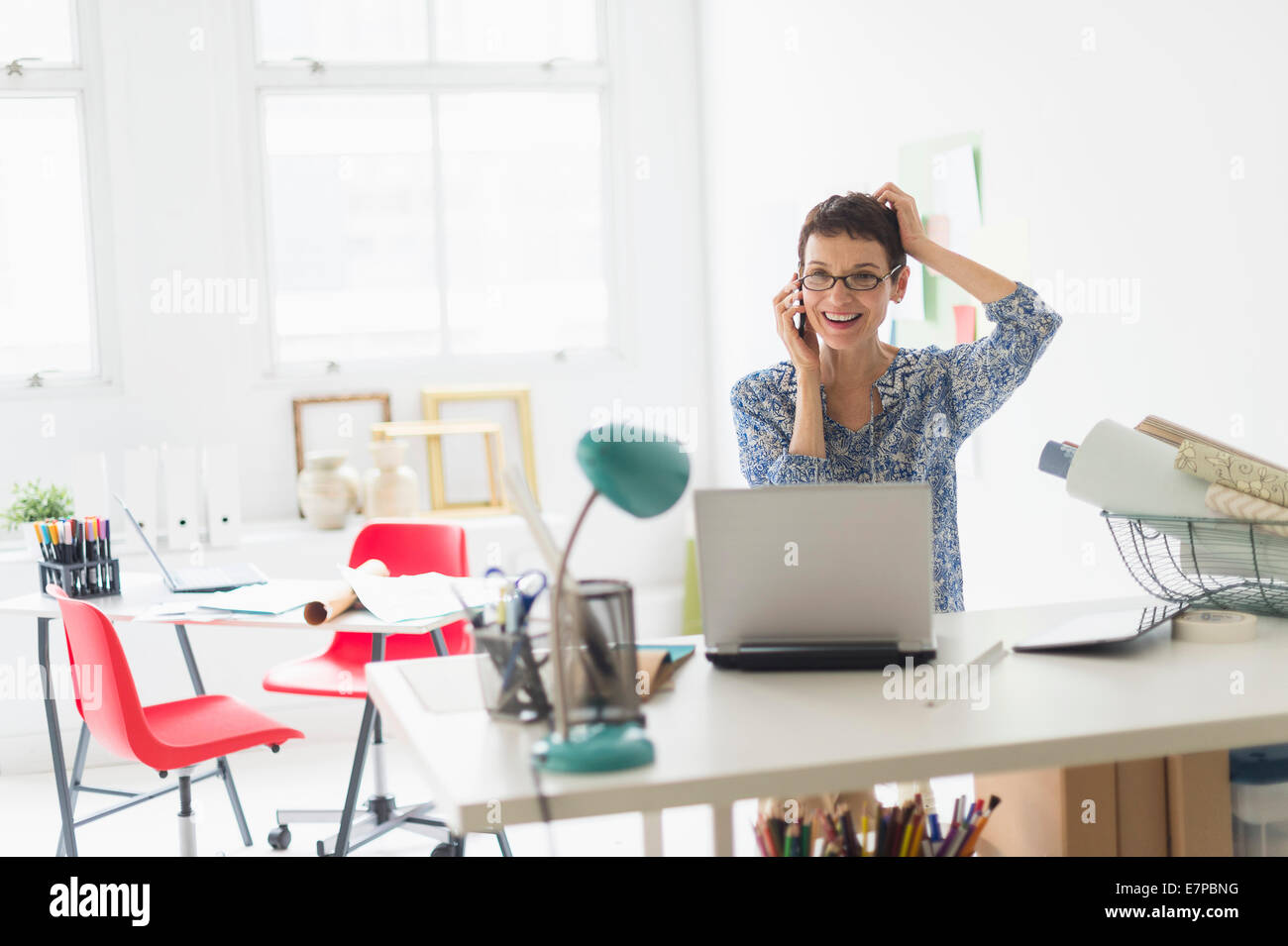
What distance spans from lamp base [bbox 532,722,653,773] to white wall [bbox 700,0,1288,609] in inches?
62.2

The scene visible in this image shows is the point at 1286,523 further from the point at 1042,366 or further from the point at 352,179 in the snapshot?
the point at 352,179

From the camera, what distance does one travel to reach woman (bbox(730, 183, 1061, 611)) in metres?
2.31

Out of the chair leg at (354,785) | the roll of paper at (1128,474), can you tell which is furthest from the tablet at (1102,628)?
the chair leg at (354,785)

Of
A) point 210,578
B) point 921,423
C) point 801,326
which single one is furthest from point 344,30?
point 921,423

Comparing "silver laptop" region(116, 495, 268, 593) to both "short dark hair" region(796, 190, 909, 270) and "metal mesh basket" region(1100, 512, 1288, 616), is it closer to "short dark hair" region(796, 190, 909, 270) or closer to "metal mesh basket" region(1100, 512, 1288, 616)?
"short dark hair" region(796, 190, 909, 270)

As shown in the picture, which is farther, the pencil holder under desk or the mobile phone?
the pencil holder under desk

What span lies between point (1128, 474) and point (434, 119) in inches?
149

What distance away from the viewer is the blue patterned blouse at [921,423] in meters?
2.32

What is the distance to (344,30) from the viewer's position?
16.6 feet

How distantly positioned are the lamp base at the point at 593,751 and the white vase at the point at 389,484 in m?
3.51

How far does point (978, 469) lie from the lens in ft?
11.4

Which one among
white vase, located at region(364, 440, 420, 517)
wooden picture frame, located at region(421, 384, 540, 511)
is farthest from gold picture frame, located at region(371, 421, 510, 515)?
white vase, located at region(364, 440, 420, 517)

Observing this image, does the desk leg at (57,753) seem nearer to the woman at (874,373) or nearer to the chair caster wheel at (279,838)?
the chair caster wheel at (279,838)

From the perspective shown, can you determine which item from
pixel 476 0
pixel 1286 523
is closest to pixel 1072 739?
pixel 1286 523
